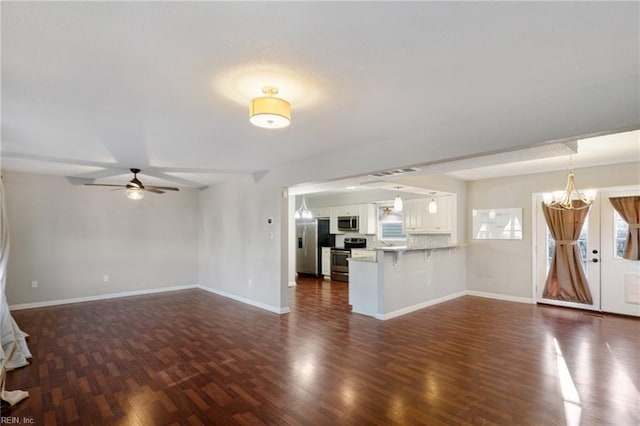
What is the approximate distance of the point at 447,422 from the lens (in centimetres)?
233

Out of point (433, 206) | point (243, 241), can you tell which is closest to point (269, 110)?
point (243, 241)

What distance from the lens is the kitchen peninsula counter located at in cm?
510

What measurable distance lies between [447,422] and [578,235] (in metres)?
5.11

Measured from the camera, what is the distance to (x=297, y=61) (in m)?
1.98

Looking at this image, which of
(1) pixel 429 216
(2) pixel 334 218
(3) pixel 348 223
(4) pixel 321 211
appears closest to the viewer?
(1) pixel 429 216

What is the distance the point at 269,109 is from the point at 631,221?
6174mm

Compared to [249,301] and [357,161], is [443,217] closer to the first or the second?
[357,161]

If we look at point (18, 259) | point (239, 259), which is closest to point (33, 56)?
point (239, 259)

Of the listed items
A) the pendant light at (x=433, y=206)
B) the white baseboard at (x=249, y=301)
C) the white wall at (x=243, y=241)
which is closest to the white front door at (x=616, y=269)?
the pendant light at (x=433, y=206)

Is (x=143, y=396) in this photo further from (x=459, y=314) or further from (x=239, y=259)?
(x=459, y=314)

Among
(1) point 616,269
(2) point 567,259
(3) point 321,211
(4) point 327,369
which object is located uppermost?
(3) point 321,211

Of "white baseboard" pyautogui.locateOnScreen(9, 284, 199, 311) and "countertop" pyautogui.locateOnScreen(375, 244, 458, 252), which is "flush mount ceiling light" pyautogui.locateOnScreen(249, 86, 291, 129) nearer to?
"countertop" pyautogui.locateOnScreen(375, 244, 458, 252)

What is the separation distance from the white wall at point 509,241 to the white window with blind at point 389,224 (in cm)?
163

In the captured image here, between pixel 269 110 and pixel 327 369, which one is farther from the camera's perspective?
pixel 327 369
